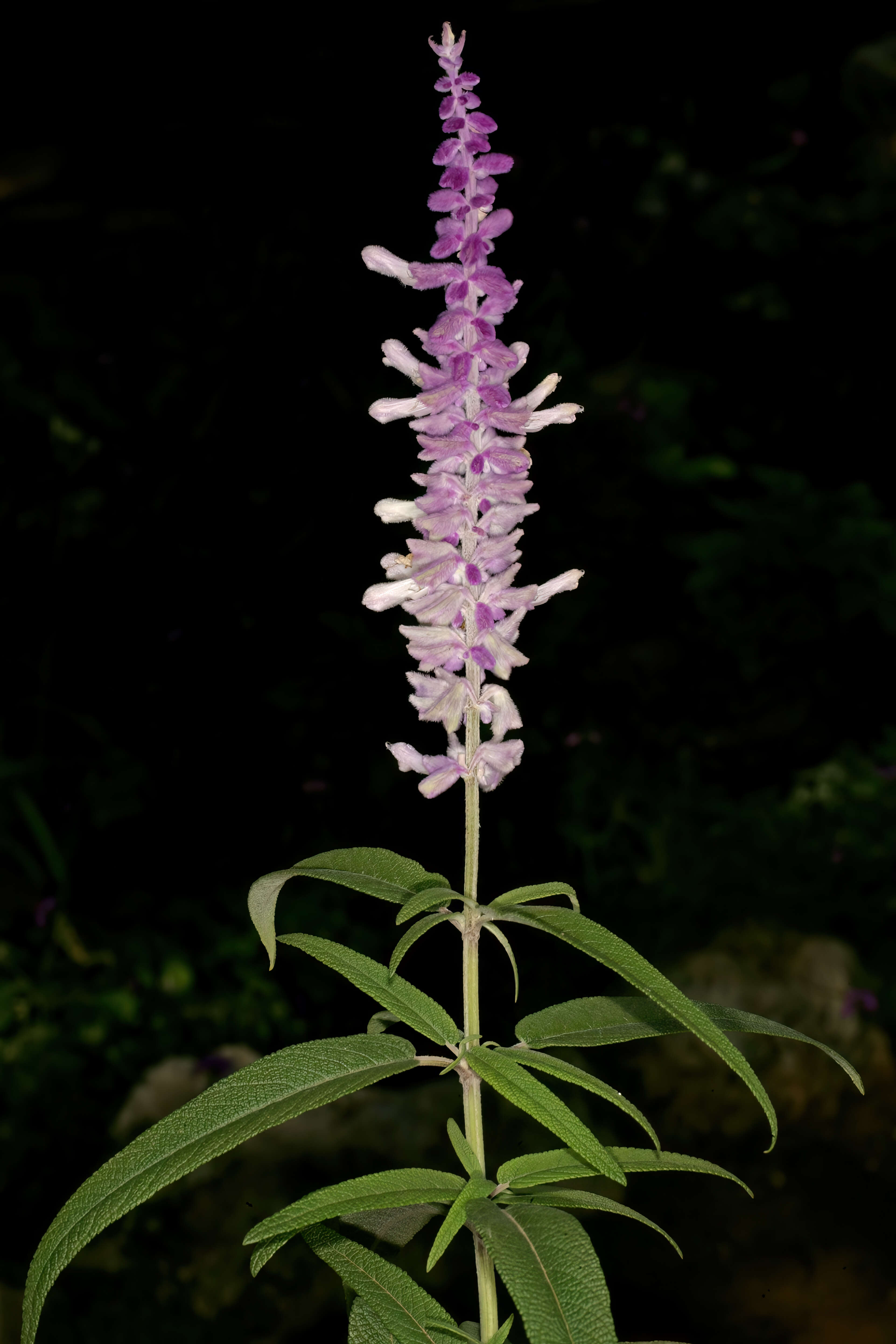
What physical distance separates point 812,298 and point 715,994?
147 inches

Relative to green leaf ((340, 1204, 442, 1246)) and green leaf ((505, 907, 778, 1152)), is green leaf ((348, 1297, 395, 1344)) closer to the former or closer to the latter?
green leaf ((340, 1204, 442, 1246))

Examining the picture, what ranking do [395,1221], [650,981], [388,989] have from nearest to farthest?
[650,981] → [388,989] → [395,1221]

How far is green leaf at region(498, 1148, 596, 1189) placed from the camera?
148cm

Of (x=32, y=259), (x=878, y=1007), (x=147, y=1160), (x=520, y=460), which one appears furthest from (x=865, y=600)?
(x=147, y=1160)

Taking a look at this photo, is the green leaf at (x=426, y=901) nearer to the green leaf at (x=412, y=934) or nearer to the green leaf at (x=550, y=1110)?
the green leaf at (x=412, y=934)

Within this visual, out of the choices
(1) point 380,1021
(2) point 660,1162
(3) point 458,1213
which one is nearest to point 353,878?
(1) point 380,1021

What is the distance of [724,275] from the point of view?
6.19 metres

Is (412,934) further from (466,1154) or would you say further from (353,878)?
(466,1154)

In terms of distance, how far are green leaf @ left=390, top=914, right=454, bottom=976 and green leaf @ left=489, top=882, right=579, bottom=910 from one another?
0.31ft

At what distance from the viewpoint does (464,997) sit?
140cm

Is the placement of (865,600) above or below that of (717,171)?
below

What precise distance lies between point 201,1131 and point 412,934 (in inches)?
13.1

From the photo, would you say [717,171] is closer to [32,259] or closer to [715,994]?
[32,259]

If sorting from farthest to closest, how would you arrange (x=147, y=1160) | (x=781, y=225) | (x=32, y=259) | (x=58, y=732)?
(x=781, y=225)
(x=32, y=259)
(x=58, y=732)
(x=147, y=1160)
